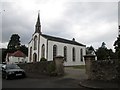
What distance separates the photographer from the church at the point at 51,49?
47.9m

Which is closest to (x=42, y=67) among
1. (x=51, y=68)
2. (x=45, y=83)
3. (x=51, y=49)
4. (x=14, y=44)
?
(x=51, y=68)

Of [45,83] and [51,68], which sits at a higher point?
[51,68]

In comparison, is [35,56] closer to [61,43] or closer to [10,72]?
[61,43]

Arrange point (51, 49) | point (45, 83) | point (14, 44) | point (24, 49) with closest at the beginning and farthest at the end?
point (45, 83), point (51, 49), point (24, 49), point (14, 44)

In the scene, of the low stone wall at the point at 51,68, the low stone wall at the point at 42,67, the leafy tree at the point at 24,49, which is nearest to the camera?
the low stone wall at the point at 51,68

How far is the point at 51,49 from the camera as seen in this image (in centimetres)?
4788

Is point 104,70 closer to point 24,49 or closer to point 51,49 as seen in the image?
point 51,49

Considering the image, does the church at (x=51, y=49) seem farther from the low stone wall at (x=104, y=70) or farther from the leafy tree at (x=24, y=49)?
the leafy tree at (x=24, y=49)

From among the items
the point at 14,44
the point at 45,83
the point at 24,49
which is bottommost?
the point at 45,83

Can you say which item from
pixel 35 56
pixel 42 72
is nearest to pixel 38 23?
pixel 35 56

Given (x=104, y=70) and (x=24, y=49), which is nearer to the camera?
(x=104, y=70)

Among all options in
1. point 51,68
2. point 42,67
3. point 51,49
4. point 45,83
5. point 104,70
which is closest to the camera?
point 45,83

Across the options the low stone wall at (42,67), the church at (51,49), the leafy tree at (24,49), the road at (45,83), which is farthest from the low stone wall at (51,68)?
the leafy tree at (24,49)

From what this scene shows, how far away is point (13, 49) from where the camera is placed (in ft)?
324
